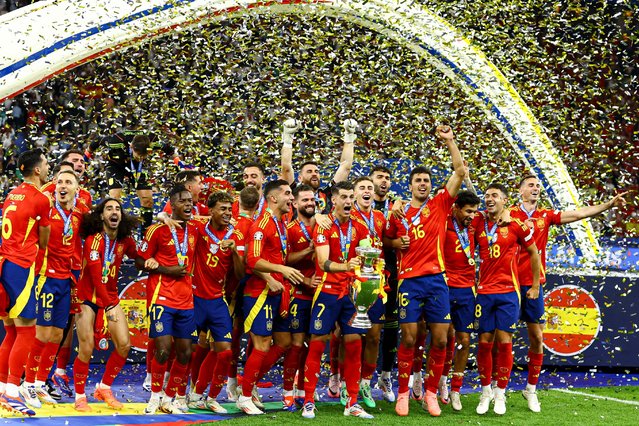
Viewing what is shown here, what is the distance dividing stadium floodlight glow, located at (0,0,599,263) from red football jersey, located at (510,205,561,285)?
2298 mm

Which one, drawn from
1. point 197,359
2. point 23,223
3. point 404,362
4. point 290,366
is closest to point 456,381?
point 404,362

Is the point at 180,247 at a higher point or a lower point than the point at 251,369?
higher

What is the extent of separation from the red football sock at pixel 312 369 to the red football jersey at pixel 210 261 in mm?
950

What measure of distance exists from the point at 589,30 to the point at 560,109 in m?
1.29

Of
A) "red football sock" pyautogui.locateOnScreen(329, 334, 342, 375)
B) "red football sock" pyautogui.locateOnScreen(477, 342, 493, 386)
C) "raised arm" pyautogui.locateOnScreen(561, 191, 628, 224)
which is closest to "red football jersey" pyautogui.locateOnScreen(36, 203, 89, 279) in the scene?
"red football sock" pyautogui.locateOnScreen(329, 334, 342, 375)

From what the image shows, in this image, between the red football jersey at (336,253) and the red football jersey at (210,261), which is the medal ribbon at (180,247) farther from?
the red football jersey at (336,253)

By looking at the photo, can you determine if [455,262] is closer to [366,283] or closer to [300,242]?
[366,283]

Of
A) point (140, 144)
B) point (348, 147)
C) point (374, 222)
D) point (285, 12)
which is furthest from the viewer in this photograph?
point (285, 12)

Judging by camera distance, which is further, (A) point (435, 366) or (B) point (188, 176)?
(B) point (188, 176)

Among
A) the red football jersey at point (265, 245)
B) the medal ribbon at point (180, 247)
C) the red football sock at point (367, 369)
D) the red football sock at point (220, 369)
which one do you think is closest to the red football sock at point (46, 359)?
the medal ribbon at point (180, 247)

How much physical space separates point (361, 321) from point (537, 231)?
2318mm

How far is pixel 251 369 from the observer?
799 centimetres

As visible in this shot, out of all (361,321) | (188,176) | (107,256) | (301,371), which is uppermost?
Result: (188,176)

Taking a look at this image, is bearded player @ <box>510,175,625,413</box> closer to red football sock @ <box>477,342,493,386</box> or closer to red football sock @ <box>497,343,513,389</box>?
red football sock @ <box>497,343,513,389</box>
